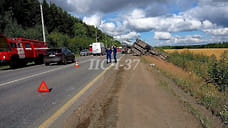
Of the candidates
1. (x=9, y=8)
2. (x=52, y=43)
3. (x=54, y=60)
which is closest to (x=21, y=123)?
(x=54, y=60)

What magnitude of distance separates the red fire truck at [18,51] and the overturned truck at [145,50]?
1407cm

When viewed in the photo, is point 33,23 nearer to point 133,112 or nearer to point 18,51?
point 18,51

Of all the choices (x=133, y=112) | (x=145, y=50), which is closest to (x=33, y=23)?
(x=145, y=50)

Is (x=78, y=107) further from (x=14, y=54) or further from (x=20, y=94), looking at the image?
(x=14, y=54)

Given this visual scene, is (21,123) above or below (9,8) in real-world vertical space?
below

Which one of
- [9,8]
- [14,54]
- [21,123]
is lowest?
[21,123]

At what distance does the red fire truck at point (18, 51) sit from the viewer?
15401 mm

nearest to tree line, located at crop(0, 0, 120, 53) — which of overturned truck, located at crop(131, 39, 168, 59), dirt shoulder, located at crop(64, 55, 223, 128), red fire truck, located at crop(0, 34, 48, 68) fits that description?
red fire truck, located at crop(0, 34, 48, 68)

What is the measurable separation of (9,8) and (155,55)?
37.3 m

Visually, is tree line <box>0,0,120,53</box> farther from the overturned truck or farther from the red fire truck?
the overturned truck

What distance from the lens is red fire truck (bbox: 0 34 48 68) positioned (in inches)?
606

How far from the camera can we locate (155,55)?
26.1 meters

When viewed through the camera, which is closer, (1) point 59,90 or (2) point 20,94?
(2) point 20,94

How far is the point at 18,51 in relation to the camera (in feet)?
55.1
